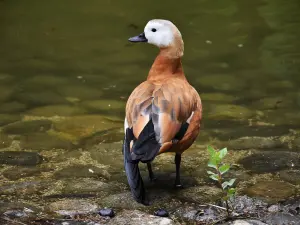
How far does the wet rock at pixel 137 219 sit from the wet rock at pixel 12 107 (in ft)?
7.50

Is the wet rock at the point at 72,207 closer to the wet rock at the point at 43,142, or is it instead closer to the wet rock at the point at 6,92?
the wet rock at the point at 43,142

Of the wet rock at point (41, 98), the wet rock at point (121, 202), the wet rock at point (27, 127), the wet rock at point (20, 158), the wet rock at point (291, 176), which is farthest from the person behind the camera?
the wet rock at point (41, 98)

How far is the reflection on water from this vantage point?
15.7 feet

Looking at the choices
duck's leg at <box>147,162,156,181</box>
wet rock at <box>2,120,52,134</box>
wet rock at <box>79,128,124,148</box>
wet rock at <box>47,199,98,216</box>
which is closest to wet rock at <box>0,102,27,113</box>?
wet rock at <box>2,120,52,134</box>

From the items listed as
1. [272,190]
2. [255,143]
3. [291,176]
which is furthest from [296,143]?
[272,190]

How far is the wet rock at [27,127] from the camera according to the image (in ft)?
17.5

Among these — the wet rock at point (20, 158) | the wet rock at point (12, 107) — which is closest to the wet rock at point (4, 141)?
the wet rock at point (20, 158)

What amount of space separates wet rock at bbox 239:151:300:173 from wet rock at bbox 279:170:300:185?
9 centimetres

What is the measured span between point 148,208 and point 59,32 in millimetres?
4502

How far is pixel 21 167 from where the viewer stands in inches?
181

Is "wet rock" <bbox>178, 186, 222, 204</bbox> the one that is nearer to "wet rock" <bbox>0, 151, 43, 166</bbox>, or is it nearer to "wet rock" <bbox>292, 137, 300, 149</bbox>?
"wet rock" <bbox>292, 137, 300, 149</bbox>

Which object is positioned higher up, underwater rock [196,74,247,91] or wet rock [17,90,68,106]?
underwater rock [196,74,247,91]

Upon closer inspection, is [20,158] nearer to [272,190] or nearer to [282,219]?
[272,190]

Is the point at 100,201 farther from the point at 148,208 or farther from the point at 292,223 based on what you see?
the point at 292,223
